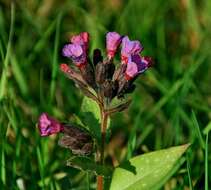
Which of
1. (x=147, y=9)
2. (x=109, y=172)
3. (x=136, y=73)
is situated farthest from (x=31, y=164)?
(x=147, y=9)

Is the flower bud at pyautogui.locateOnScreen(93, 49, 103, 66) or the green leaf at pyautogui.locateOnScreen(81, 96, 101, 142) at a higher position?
the flower bud at pyautogui.locateOnScreen(93, 49, 103, 66)

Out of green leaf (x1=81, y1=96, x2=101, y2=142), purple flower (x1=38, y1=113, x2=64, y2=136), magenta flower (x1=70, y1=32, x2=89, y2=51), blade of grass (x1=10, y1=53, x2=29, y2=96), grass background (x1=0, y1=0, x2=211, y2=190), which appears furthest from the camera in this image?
blade of grass (x1=10, y1=53, x2=29, y2=96)

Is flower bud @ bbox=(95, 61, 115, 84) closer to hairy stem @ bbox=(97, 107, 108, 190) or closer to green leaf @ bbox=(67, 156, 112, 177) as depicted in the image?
hairy stem @ bbox=(97, 107, 108, 190)

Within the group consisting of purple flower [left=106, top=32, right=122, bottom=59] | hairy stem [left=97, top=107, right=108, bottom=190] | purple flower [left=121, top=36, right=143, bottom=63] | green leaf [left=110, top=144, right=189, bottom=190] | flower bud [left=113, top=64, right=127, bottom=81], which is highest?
purple flower [left=106, top=32, right=122, bottom=59]

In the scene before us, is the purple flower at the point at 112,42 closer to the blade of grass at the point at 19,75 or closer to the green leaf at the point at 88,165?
the green leaf at the point at 88,165

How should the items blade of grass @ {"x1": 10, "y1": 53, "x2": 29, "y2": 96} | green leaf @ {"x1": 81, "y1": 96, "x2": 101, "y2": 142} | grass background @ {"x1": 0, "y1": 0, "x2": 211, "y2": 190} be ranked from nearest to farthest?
green leaf @ {"x1": 81, "y1": 96, "x2": 101, "y2": 142}, grass background @ {"x1": 0, "y1": 0, "x2": 211, "y2": 190}, blade of grass @ {"x1": 10, "y1": 53, "x2": 29, "y2": 96}

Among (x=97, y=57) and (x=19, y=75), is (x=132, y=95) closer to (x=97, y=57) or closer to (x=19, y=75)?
(x=19, y=75)

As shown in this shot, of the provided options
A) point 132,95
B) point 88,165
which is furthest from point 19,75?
point 88,165

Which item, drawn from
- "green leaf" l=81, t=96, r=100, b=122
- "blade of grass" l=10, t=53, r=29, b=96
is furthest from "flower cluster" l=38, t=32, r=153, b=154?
"blade of grass" l=10, t=53, r=29, b=96
